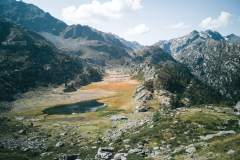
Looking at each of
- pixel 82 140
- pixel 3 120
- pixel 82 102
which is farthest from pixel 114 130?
pixel 82 102

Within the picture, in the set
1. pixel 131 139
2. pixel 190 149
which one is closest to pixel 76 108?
pixel 131 139

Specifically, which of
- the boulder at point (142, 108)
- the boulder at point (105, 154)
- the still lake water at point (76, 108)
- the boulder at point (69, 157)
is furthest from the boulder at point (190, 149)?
the still lake water at point (76, 108)

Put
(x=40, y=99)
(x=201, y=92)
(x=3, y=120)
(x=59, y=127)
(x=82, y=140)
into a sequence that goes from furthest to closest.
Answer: (x=40, y=99)
(x=201, y=92)
(x=3, y=120)
(x=59, y=127)
(x=82, y=140)

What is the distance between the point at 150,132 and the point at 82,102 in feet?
355

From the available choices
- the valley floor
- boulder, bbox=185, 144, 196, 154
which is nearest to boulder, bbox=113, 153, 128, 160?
the valley floor

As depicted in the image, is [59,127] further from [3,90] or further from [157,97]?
[3,90]

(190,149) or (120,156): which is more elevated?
(190,149)

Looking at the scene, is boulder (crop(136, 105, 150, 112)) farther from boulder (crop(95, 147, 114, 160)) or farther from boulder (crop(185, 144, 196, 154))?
boulder (crop(185, 144, 196, 154))

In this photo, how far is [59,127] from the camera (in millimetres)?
100375

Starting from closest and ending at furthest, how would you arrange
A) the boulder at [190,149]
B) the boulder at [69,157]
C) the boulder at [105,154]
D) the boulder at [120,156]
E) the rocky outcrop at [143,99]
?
1. the boulder at [190,149]
2. the boulder at [120,156]
3. the boulder at [105,154]
4. the boulder at [69,157]
5. the rocky outcrop at [143,99]

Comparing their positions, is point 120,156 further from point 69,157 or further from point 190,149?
point 190,149

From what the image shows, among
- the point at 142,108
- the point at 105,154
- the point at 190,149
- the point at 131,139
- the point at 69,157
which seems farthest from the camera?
the point at 142,108

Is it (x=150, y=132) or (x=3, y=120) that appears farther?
(x=3, y=120)

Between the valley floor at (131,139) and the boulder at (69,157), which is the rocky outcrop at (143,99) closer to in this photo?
the valley floor at (131,139)
